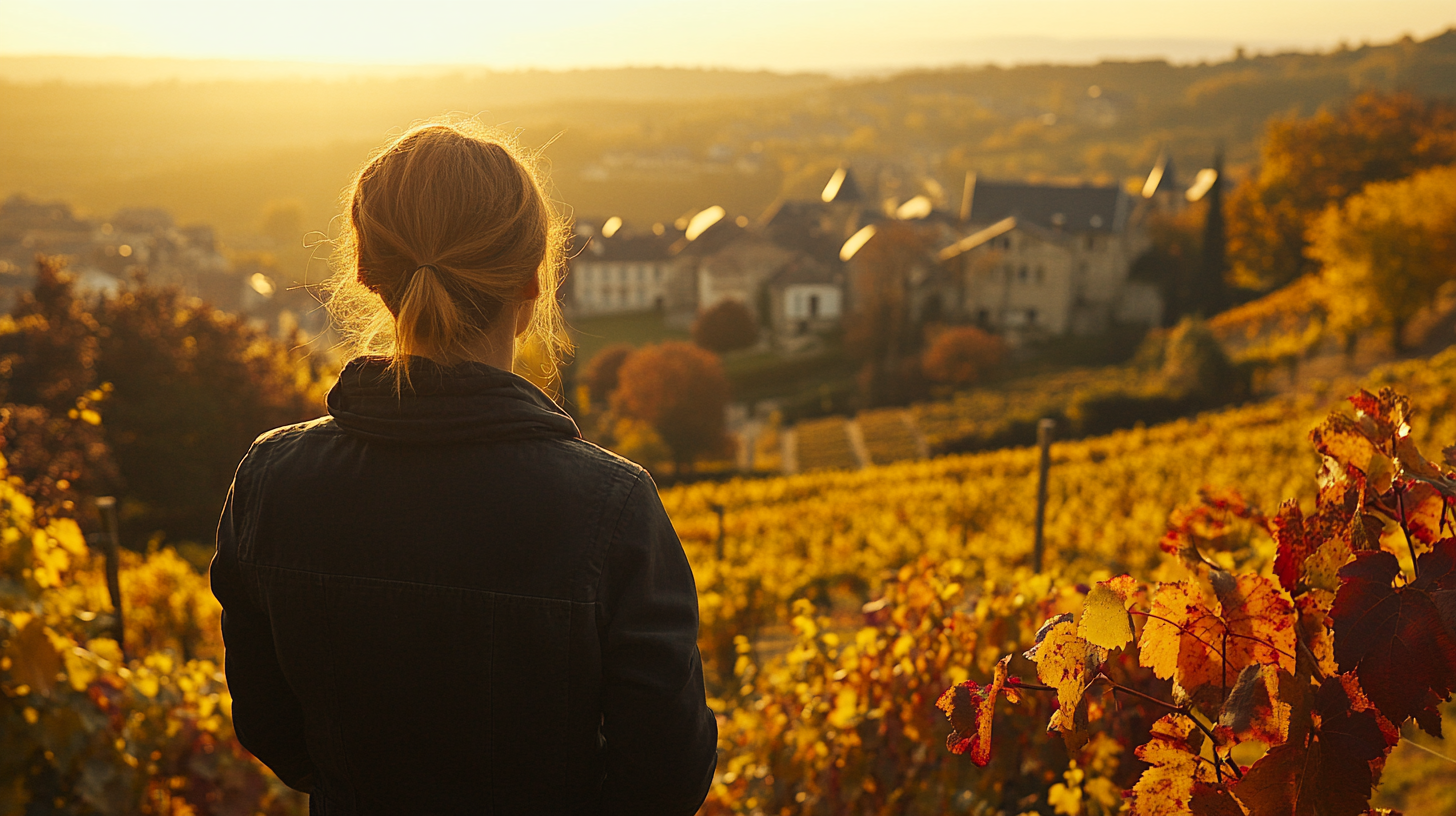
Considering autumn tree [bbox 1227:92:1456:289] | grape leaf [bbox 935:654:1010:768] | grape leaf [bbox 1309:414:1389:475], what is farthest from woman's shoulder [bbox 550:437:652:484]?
autumn tree [bbox 1227:92:1456:289]

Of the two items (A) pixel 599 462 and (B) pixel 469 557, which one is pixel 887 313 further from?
(B) pixel 469 557

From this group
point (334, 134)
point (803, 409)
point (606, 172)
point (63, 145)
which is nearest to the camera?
point (803, 409)

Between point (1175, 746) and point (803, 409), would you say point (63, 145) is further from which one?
point (1175, 746)

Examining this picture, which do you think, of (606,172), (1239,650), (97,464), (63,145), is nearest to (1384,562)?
(1239,650)

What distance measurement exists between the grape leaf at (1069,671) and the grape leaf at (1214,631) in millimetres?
141

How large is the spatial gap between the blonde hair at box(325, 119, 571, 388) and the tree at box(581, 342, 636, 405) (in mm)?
46087

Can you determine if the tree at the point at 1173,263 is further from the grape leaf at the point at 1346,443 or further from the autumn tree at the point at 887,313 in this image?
the grape leaf at the point at 1346,443

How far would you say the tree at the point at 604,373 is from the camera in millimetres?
48188

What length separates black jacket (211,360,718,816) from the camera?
5.30 ft

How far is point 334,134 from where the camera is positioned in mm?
144375

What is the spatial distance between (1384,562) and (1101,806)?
2.20 meters

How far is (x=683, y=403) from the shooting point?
36938 mm

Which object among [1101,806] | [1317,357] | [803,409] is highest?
[1101,806]

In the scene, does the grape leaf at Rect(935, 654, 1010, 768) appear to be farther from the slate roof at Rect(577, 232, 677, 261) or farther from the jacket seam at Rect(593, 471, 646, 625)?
the slate roof at Rect(577, 232, 677, 261)
